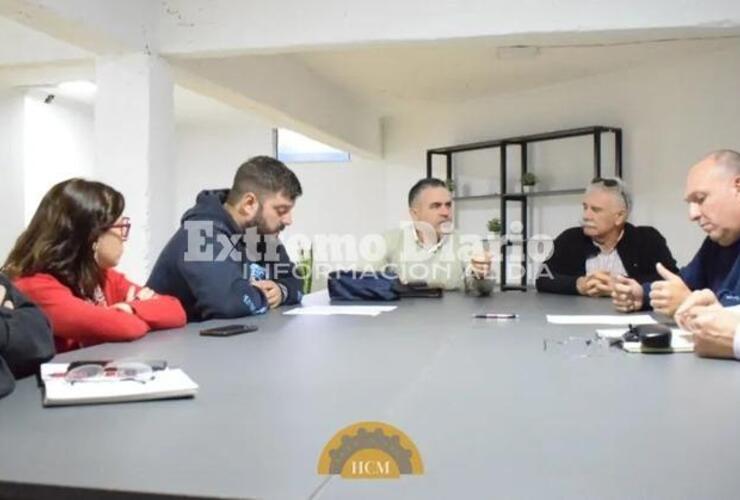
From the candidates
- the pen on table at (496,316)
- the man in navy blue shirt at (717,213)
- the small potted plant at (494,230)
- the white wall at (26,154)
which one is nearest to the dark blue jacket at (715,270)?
the man in navy blue shirt at (717,213)

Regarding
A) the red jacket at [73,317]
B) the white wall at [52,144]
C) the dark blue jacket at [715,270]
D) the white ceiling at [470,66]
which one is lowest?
the red jacket at [73,317]

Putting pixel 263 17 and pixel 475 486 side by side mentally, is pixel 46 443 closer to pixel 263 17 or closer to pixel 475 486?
pixel 475 486

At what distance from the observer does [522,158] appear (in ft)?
19.5

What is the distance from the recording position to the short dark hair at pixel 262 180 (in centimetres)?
253

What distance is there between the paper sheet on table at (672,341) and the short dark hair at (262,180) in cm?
128

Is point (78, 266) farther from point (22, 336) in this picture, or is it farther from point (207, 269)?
point (22, 336)

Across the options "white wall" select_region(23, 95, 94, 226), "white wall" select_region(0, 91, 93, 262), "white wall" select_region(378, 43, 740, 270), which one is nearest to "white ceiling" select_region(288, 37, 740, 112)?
"white wall" select_region(378, 43, 740, 270)

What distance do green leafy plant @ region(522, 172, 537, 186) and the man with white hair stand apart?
2499 mm

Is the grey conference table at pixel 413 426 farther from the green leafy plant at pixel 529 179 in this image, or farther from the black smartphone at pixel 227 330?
the green leafy plant at pixel 529 179

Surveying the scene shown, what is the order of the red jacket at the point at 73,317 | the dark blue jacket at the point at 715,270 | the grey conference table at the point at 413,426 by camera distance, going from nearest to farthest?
the grey conference table at the point at 413,426 → the red jacket at the point at 73,317 → the dark blue jacket at the point at 715,270

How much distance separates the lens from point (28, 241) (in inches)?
70.0

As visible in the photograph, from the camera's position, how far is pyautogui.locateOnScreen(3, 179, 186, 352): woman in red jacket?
170cm

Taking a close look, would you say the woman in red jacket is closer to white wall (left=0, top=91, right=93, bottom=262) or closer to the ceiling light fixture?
the ceiling light fixture

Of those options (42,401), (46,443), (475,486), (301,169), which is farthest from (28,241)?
(301,169)
